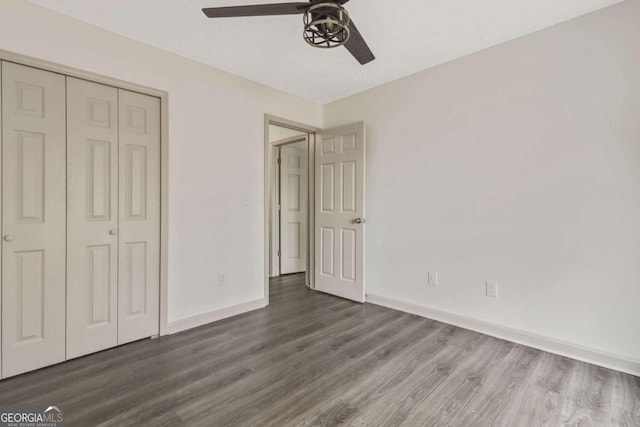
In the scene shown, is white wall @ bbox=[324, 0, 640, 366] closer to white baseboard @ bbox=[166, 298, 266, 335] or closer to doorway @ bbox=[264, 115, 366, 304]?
doorway @ bbox=[264, 115, 366, 304]

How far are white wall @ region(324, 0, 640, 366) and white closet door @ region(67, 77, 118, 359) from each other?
2.63 m

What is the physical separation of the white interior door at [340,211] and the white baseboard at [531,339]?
1.96ft

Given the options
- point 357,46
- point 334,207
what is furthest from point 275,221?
point 357,46

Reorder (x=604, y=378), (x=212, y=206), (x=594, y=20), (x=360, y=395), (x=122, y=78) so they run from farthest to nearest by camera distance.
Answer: (x=212, y=206)
(x=122, y=78)
(x=594, y=20)
(x=604, y=378)
(x=360, y=395)

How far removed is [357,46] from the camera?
1.88 meters

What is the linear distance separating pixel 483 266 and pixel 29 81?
3.74 metres

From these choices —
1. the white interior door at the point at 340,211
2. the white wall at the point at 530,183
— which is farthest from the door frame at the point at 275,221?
the white wall at the point at 530,183

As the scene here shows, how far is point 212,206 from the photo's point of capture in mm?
2885

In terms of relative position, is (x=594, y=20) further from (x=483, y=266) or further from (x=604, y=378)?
(x=604, y=378)

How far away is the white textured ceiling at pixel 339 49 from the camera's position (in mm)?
2010

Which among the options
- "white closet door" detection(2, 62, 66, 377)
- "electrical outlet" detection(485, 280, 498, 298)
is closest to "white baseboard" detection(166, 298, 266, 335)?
"white closet door" detection(2, 62, 66, 377)

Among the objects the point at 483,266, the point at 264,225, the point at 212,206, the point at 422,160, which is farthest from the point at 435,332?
the point at 212,206

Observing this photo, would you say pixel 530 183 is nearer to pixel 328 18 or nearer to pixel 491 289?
pixel 491 289

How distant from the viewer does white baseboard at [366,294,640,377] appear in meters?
1.99
